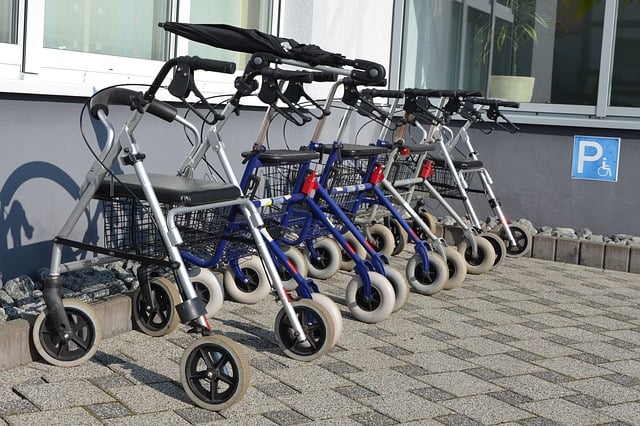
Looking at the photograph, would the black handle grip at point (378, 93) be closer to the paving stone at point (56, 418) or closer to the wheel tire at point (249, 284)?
the wheel tire at point (249, 284)

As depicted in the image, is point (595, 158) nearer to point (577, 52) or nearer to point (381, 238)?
point (577, 52)

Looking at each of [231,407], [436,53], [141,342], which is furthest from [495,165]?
[231,407]

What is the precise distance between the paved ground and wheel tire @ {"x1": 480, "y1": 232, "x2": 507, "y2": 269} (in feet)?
3.53

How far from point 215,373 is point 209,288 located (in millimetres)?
1259

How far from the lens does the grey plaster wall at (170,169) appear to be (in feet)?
16.1

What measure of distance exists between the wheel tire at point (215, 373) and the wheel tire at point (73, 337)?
57 centimetres

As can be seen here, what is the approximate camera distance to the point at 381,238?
674 centimetres

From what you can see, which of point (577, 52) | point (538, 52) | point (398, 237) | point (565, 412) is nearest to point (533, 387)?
point (565, 412)

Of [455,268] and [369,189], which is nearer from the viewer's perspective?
[369,189]

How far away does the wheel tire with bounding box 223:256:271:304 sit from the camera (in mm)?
5250

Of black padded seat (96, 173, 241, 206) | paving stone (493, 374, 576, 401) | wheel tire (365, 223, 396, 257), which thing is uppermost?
black padded seat (96, 173, 241, 206)

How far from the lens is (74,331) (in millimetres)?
4027

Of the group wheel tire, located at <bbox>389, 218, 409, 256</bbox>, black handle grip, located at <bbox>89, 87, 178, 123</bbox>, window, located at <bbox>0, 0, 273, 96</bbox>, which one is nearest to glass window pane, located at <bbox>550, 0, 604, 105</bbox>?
wheel tire, located at <bbox>389, 218, 409, 256</bbox>

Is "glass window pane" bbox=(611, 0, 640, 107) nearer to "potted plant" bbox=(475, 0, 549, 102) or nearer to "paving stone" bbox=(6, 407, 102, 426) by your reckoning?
"potted plant" bbox=(475, 0, 549, 102)
